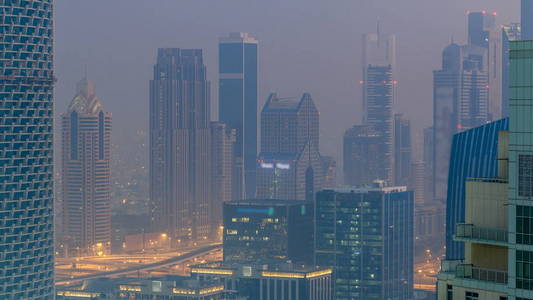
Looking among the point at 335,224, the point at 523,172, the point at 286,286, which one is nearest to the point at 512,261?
the point at 523,172

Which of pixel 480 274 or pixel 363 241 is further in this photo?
pixel 363 241

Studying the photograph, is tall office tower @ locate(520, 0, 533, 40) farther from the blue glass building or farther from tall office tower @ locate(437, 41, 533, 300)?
tall office tower @ locate(437, 41, 533, 300)

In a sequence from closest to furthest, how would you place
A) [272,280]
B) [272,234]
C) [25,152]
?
[25,152] < [272,280] < [272,234]

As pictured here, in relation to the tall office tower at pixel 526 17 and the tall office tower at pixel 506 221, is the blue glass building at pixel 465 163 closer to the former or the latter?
the tall office tower at pixel 506 221

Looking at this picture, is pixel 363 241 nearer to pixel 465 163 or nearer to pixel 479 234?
pixel 465 163

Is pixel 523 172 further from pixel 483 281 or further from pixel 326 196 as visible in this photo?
pixel 326 196

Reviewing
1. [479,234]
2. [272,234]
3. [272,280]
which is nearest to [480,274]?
[479,234]

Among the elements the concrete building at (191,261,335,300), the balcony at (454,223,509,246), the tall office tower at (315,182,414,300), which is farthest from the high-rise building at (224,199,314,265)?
the balcony at (454,223,509,246)
